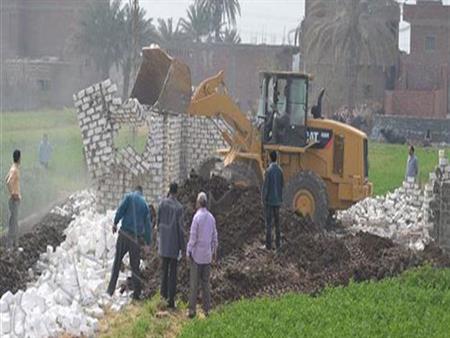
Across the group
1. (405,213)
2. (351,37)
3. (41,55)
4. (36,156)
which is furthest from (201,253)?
(41,55)

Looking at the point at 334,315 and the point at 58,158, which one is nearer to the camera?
the point at 334,315

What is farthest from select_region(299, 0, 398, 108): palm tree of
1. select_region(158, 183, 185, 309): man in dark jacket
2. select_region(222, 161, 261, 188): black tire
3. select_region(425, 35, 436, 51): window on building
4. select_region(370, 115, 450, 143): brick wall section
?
select_region(158, 183, 185, 309): man in dark jacket

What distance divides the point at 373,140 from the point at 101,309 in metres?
42.5

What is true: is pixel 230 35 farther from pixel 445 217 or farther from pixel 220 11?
pixel 445 217

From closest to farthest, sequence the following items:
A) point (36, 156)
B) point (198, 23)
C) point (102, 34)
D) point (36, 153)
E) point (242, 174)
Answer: point (242, 174) → point (36, 156) → point (36, 153) → point (102, 34) → point (198, 23)

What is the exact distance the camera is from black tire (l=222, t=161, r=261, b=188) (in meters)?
22.1

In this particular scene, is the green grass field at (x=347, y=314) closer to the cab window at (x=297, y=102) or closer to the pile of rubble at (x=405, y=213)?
the pile of rubble at (x=405, y=213)

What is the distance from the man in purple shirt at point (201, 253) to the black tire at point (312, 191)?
7.27 m

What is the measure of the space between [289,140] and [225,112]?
1.35 metres

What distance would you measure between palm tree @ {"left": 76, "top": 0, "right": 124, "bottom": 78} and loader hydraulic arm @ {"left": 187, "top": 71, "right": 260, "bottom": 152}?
43.7m

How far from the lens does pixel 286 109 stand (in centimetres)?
2255

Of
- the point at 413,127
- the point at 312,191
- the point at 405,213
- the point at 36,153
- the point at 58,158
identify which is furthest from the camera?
the point at 413,127

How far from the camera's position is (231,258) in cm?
1775

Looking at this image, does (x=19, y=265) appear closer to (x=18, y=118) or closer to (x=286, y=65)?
(x=18, y=118)
